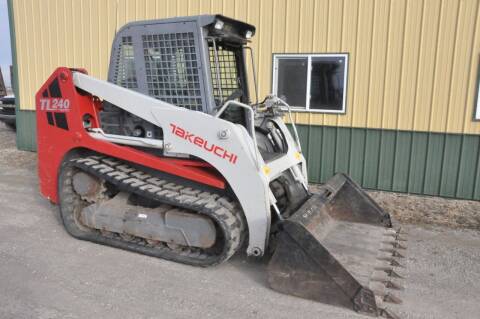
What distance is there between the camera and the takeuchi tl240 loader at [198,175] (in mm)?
3742

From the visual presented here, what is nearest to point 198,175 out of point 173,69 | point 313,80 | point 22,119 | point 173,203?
point 173,203

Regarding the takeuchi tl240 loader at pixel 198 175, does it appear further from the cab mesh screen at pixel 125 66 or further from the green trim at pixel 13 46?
the green trim at pixel 13 46

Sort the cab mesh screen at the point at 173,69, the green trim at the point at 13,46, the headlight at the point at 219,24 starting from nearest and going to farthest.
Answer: the headlight at the point at 219,24 < the cab mesh screen at the point at 173,69 < the green trim at the point at 13,46

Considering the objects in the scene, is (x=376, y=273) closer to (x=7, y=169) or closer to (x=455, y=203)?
(x=455, y=203)

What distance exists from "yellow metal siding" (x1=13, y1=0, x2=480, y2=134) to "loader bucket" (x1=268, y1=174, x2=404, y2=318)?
299cm

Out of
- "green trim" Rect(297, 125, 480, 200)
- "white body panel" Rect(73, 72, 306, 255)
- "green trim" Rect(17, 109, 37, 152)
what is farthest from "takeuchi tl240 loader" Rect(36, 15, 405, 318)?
"green trim" Rect(17, 109, 37, 152)

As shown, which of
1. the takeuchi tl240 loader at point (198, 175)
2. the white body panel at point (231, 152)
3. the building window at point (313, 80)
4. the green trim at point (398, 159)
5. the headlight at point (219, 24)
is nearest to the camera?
the takeuchi tl240 loader at point (198, 175)

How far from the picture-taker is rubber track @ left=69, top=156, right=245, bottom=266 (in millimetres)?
4004

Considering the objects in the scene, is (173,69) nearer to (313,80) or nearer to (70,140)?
(70,140)

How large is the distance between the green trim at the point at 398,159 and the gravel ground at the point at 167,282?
64.2 inches

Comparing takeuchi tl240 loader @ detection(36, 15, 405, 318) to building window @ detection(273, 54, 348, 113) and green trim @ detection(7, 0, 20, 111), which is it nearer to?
building window @ detection(273, 54, 348, 113)

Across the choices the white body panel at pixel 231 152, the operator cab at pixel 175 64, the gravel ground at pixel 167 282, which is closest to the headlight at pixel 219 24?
the operator cab at pixel 175 64

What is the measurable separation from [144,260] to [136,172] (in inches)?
38.2

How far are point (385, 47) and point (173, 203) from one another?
187 inches
